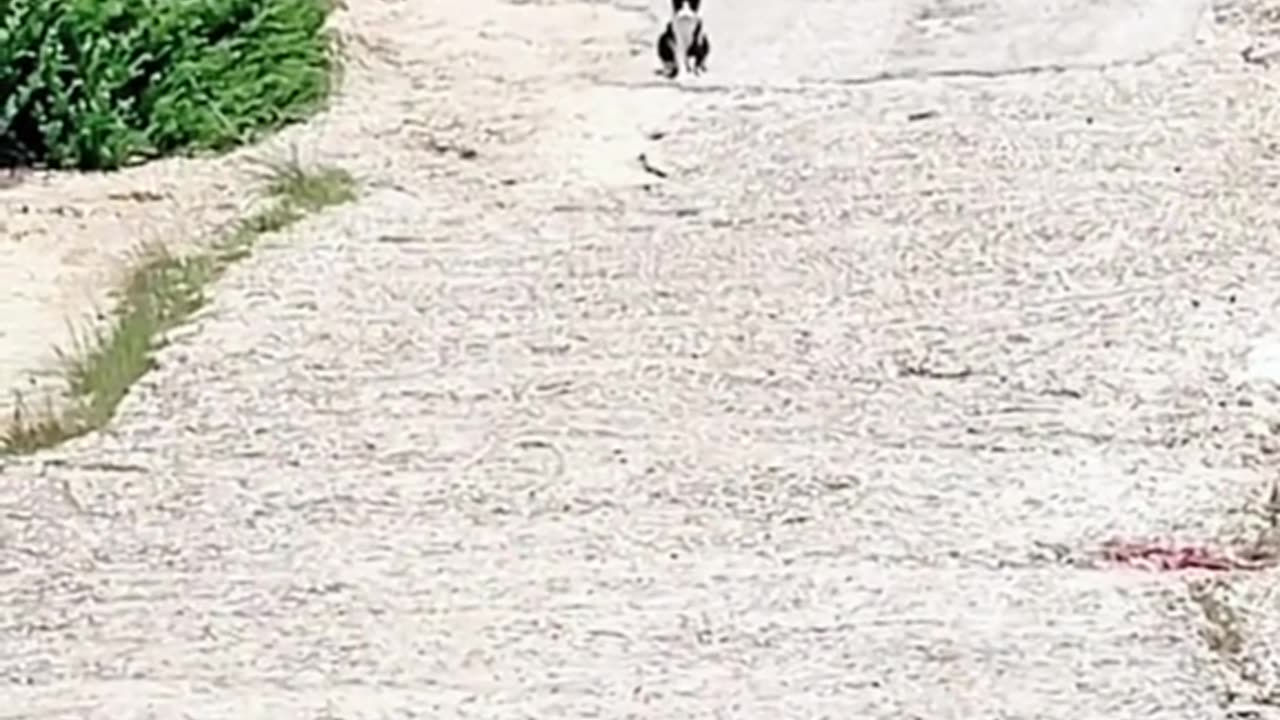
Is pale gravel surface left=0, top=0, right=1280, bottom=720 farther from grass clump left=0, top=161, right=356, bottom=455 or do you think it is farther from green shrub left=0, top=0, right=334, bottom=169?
green shrub left=0, top=0, right=334, bottom=169

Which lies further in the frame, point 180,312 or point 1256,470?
point 180,312

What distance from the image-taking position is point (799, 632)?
6699mm

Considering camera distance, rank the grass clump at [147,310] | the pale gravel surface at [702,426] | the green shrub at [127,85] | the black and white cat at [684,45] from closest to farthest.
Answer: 1. the pale gravel surface at [702,426]
2. the grass clump at [147,310]
3. the green shrub at [127,85]
4. the black and white cat at [684,45]

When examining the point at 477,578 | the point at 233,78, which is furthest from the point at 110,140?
the point at 477,578

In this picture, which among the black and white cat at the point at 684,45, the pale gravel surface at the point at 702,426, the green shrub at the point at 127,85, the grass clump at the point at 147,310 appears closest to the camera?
the pale gravel surface at the point at 702,426

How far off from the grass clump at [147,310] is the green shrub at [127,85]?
25.5 inches

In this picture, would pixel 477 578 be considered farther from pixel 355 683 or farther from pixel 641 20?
pixel 641 20

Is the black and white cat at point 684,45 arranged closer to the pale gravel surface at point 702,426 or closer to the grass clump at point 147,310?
the pale gravel surface at point 702,426

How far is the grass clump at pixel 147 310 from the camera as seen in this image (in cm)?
859

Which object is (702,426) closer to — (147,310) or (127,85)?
(147,310)

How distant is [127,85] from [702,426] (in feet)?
14.7

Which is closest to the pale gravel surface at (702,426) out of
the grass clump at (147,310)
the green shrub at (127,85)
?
the grass clump at (147,310)

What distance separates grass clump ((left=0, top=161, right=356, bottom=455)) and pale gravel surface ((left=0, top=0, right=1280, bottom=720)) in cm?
13

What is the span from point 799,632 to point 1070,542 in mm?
818
